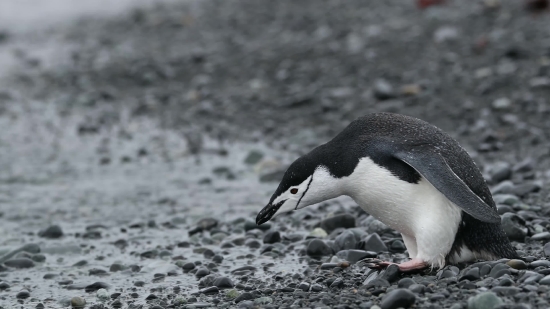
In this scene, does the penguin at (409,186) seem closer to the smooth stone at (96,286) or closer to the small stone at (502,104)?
the smooth stone at (96,286)

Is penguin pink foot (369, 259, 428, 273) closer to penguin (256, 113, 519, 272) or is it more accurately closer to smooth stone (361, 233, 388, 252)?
penguin (256, 113, 519, 272)

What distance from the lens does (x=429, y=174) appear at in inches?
154

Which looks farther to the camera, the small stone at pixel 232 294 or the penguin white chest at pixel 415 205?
the small stone at pixel 232 294

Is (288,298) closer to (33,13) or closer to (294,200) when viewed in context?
(294,200)

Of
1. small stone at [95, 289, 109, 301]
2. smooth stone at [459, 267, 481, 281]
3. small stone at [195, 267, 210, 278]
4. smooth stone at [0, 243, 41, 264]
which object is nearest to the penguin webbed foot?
smooth stone at [459, 267, 481, 281]

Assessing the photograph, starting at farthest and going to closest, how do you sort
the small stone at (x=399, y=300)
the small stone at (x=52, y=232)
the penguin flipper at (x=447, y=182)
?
the small stone at (x=52, y=232), the penguin flipper at (x=447, y=182), the small stone at (x=399, y=300)

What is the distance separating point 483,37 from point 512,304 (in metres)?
6.53

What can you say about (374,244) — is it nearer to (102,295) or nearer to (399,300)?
(399,300)

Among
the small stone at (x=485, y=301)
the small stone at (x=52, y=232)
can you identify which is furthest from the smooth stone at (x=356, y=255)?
the small stone at (x=52, y=232)

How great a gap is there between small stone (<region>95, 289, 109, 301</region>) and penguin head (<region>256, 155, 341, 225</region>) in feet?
3.38

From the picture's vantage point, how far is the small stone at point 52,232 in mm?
5785

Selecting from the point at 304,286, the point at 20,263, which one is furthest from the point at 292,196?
the point at 20,263

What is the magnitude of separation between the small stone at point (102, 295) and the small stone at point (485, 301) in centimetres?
194

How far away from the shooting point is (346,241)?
4.93 meters
